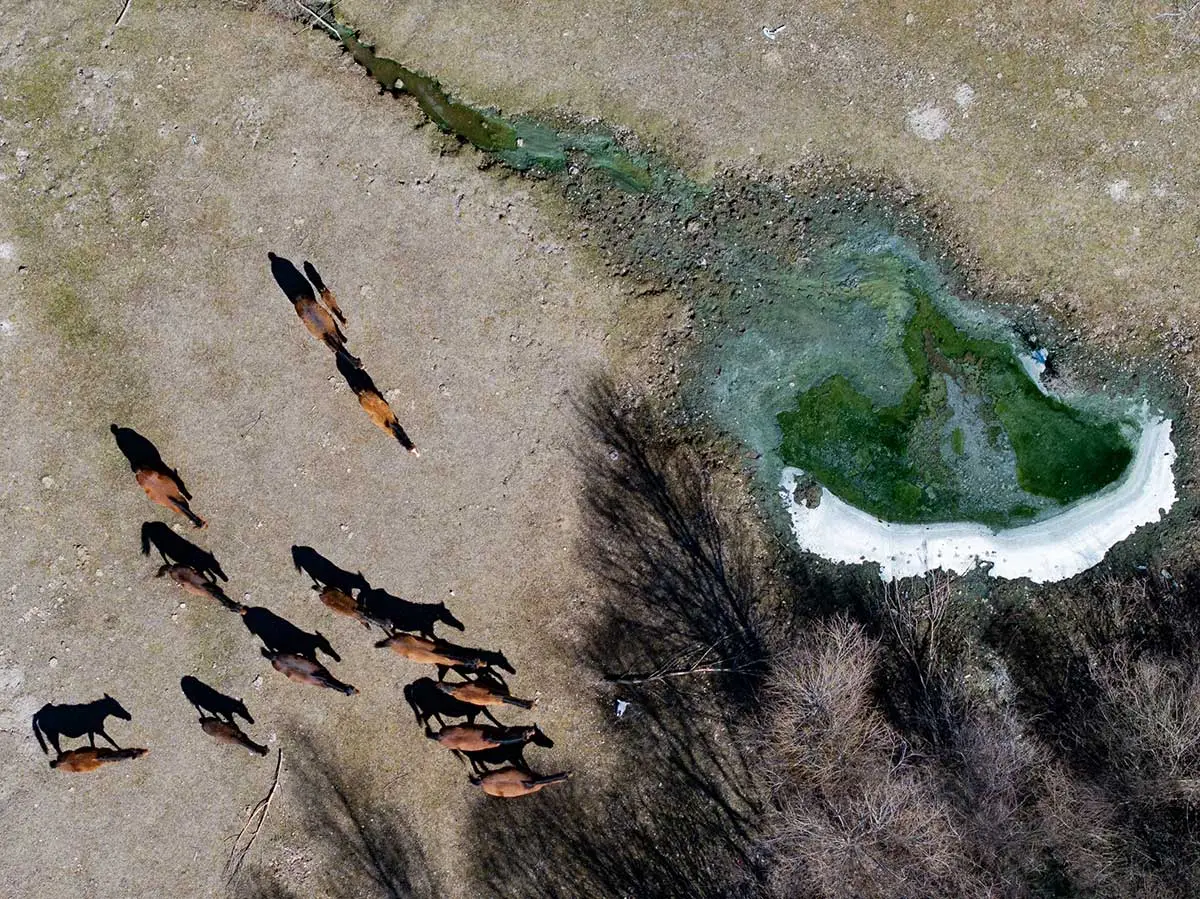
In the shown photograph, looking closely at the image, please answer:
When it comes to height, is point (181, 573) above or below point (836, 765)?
below

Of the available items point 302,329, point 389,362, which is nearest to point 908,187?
point 389,362

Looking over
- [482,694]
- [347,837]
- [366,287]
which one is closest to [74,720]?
[347,837]

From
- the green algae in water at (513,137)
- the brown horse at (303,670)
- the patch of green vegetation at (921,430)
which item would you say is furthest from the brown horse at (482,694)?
the green algae in water at (513,137)

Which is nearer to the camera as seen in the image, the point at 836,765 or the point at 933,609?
the point at 836,765

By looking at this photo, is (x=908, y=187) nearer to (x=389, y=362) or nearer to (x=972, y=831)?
(x=389, y=362)

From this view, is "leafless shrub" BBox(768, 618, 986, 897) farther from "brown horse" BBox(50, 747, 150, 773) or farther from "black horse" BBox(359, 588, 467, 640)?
"brown horse" BBox(50, 747, 150, 773)

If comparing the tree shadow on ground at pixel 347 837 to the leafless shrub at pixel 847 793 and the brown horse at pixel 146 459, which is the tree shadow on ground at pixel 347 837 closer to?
the brown horse at pixel 146 459
